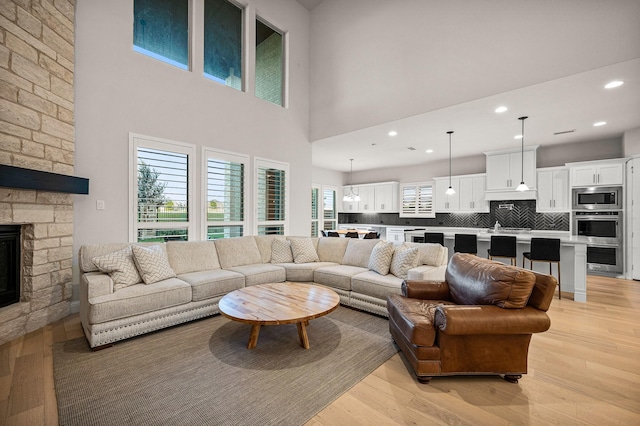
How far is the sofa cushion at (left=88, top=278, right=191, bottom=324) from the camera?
251 centimetres

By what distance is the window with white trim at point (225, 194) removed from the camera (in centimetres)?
457

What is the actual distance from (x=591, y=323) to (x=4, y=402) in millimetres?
5419

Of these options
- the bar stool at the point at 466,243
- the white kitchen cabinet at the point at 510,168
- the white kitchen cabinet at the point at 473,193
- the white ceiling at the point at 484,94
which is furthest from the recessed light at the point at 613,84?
the white kitchen cabinet at the point at 473,193

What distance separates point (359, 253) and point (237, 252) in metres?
1.86

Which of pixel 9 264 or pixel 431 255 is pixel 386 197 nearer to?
pixel 431 255

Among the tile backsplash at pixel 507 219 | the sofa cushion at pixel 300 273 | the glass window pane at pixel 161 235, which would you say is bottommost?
the sofa cushion at pixel 300 273

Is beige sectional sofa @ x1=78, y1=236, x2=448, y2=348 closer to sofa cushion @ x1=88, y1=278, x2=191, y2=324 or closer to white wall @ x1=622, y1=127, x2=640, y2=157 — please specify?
sofa cushion @ x1=88, y1=278, x2=191, y2=324

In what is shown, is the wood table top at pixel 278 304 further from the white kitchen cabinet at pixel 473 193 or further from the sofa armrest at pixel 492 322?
the white kitchen cabinet at pixel 473 193

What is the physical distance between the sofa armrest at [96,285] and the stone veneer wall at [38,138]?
2.39 feet

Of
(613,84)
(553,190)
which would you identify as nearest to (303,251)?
(613,84)

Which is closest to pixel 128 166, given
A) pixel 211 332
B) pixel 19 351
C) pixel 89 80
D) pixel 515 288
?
pixel 89 80

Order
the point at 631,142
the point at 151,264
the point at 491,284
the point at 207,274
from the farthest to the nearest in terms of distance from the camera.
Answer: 1. the point at 631,142
2. the point at 207,274
3. the point at 151,264
4. the point at 491,284

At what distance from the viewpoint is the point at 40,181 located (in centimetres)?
280

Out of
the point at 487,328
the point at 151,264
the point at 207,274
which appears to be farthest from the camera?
the point at 207,274
